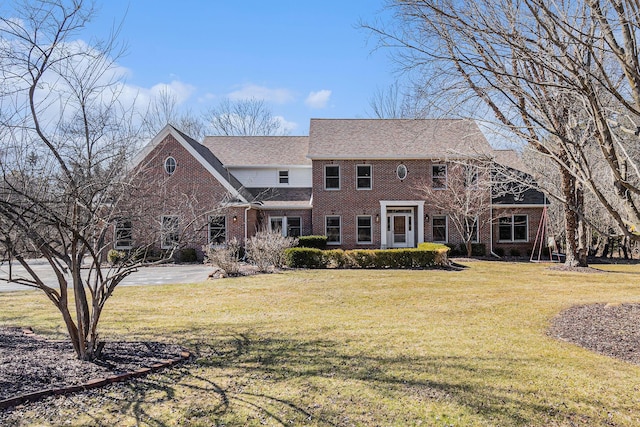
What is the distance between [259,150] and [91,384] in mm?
23499

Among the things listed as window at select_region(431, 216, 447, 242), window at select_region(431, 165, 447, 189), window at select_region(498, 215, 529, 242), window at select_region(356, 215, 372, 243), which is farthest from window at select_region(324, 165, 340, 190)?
window at select_region(498, 215, 529, 242)

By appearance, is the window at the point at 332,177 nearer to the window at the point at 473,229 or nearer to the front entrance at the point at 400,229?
the front entrance at the point at 400,229

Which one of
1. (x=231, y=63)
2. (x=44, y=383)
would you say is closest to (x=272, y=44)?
(x=231, y=63)

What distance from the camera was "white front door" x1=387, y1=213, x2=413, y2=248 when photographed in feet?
81.1

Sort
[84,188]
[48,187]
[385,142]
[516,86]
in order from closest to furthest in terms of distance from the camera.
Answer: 1. [84,188]
2. [48,187]
3. [516,86]
4. [385,142]

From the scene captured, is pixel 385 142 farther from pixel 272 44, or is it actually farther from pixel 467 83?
pixel 467 83

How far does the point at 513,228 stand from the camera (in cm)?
2458

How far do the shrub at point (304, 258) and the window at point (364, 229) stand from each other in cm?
663

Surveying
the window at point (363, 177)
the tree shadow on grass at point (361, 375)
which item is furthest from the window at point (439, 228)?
the tree shadow on grass at point (361, 375)

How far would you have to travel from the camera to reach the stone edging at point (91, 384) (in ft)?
13.8

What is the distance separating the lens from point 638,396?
4562mm

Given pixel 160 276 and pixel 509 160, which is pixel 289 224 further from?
pixel 509 160

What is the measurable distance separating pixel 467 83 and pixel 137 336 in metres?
6.39

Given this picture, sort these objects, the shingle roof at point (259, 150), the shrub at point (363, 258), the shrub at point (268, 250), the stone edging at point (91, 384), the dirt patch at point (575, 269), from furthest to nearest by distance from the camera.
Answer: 1. the shingle roof at point (259, 150)
2. the shrub at point (363, 258)
3. the dirt patch at point (575, 269)
4. the shrub at point (268, 250)
5. the stone edging at point (91, 384)
